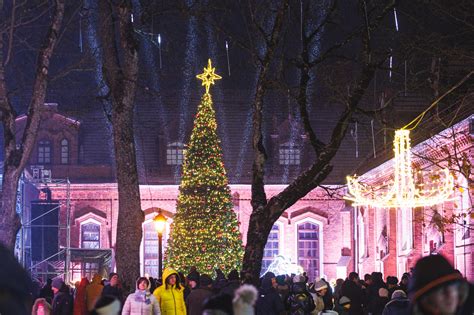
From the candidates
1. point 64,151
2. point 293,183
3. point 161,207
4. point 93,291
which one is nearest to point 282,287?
point 293,183

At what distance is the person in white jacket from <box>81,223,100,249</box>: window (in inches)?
1423

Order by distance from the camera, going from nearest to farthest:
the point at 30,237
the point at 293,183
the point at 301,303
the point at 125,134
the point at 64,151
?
the point at 301,303
the point at 293,183
the point at 125,134
the point at 30,237
the point at 64,151

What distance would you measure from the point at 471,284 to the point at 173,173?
157ft

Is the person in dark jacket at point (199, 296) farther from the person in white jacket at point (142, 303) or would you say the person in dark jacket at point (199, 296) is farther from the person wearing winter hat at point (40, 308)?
the person wearing winter hat at point (40, 308)

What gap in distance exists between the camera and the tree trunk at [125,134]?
2139cm

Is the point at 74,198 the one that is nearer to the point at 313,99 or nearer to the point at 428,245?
the point at 313,99

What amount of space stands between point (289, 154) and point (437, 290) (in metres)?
49.0

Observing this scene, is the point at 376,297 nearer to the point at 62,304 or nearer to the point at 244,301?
the point at 62,304

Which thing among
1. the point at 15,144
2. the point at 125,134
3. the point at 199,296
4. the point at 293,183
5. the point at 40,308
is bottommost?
the point at 40,308

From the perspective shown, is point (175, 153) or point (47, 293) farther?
point (175, 153)

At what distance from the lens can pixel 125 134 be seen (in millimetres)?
22016

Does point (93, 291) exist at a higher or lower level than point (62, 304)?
higher

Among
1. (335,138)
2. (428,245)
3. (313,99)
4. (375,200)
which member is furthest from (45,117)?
(335,138)

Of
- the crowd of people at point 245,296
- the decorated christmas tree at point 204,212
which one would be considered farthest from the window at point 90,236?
the crowd of people at point 245,296
